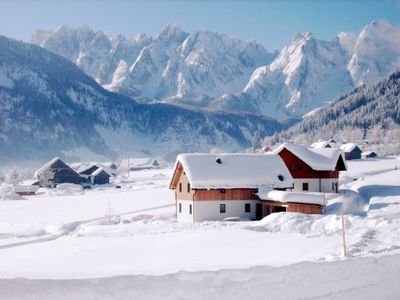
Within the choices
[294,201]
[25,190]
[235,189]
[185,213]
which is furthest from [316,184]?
[25,190]

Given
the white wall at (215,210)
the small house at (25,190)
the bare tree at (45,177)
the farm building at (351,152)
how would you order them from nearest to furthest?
the white wall at (215,210), the small house at (25,190), the bare tree at (45,177), the farm building at (351,152)

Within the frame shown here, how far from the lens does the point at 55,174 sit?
5148 inches

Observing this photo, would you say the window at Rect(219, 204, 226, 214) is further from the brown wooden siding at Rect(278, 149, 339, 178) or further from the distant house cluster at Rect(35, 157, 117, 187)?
the distant house cluster at Rect(35, 157, 117, 187)

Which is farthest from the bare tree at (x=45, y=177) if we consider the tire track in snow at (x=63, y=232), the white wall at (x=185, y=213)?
the white wall at (x=185, y=213)

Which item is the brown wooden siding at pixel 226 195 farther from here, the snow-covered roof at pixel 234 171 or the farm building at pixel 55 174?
the farm building at pixel 55 174

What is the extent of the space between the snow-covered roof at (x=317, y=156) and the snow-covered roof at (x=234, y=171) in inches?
255

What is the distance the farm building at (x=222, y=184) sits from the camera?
168ft

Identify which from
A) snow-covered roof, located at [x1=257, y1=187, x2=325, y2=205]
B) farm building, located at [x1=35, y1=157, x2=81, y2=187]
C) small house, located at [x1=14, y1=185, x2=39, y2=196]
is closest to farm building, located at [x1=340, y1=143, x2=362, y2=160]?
farm building, located at [x1=35, y1=157, x2=81, y2=187]

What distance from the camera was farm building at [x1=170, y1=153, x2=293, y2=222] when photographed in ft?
168

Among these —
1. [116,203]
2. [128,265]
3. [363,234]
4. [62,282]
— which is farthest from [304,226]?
[116,203]

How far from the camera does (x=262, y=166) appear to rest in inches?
2179

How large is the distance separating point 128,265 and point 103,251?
661 centimetres

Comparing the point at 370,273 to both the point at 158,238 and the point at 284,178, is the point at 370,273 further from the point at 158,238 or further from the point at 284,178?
the point at 284,178

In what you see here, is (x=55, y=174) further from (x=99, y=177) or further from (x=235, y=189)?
(x=235, y=189)
